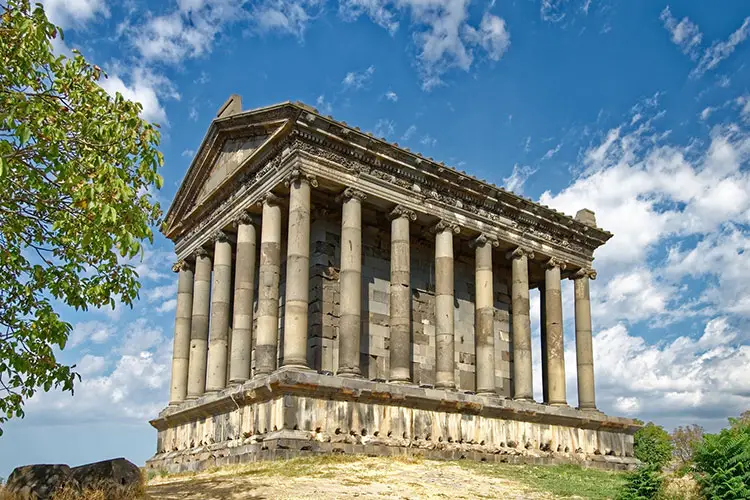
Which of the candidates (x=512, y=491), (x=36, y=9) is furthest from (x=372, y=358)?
(x=36, y=9)

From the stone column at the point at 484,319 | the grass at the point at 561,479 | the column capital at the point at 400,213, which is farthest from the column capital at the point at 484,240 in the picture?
the grass at the point at 561,479

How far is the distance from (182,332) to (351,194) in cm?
928

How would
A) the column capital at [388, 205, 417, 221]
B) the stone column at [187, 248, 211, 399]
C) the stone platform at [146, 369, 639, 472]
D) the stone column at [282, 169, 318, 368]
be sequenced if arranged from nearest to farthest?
the stone platform at [146, 369, 639, 472] → the stone column at [282, 169, 318, 368] → the column capital at [388, 205, 417, 221] → the stone column at [187, 248, 211, 399]

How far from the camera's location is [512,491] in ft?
53.1

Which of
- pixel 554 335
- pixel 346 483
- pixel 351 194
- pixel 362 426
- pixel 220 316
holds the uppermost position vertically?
pixel 351 194

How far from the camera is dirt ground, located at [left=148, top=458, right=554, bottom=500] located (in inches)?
546

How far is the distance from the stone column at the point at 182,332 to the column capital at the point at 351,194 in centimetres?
856

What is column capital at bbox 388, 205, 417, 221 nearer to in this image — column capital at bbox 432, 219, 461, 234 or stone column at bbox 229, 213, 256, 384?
column capital at bbox 432, 219, 461, 234

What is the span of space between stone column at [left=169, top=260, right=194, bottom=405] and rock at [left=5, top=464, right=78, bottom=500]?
15200 mm

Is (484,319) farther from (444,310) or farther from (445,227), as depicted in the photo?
(445,227)

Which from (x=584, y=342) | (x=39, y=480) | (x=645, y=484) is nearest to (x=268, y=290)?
(x=39, y=480)

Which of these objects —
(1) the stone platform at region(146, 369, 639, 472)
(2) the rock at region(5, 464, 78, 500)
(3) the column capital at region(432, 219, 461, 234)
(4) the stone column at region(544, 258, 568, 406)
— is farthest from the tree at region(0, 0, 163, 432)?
(4) the stone column at region(544, 258, 568, 406)

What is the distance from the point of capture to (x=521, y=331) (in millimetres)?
26891

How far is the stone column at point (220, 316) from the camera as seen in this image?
2378 cm
